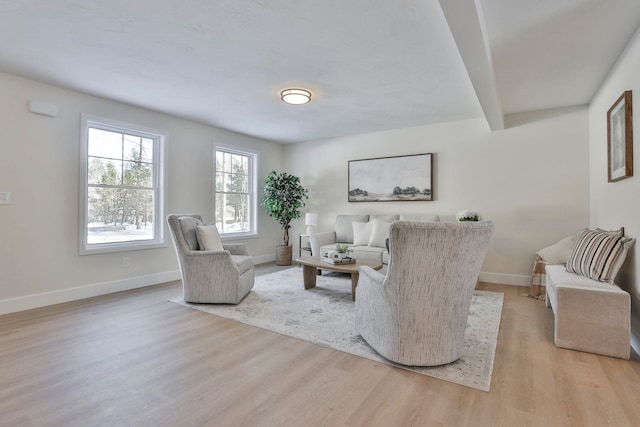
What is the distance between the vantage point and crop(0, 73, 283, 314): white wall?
Result: 325 cm

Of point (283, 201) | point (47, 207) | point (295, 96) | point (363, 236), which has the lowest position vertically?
point (363, 236)

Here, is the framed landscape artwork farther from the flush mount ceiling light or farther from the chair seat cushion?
the chair seat cushion

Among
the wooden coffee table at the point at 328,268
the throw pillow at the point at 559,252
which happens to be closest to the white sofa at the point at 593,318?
the throw pillow at the point at 559,252

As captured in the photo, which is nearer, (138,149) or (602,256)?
(602,256)

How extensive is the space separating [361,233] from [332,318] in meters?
2.26

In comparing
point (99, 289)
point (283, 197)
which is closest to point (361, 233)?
point (283, 197)

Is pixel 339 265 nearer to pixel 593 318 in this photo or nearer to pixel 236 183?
pixel 593 318

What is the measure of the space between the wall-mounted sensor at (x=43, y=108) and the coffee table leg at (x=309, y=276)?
3.32 m

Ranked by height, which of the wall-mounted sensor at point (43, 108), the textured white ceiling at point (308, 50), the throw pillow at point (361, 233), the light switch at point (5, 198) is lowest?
the throw pillow at point (361, 233)

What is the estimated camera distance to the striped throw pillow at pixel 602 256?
8.18ft

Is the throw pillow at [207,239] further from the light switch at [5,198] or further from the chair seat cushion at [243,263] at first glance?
the light switch at [5,198]

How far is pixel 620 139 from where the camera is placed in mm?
2805

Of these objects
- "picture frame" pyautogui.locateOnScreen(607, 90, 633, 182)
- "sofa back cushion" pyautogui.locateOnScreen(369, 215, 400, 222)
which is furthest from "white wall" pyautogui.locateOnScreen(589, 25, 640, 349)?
"sofa back cushion" pyautogui.locateOnScreen(369, 215, 400, 222)

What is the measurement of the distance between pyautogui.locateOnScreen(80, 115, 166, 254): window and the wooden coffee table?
2.21 metres
